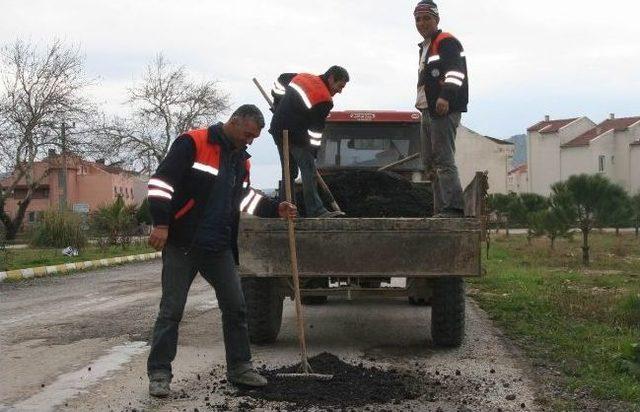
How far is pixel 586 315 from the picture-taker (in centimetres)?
953

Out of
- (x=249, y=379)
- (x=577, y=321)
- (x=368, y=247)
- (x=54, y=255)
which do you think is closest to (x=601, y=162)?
(x=54, y=255)

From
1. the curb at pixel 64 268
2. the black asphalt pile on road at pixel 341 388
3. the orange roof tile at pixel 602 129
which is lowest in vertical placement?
the black asphalt pile on road at pixel 341 388

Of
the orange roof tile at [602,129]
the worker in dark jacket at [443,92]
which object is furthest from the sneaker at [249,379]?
the orange roof tile at [602,129]

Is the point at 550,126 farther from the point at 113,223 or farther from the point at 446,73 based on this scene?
the point at 446,73

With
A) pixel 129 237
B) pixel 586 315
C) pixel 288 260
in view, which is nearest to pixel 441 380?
pixel 288 260

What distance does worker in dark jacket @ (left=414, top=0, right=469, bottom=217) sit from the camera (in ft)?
24.2

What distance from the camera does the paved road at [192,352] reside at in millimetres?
5383

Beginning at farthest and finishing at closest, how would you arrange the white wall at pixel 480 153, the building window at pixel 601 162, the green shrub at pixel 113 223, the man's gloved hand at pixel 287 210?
the white wall at pixel 480 153
the building window at pixel 601 162
the green shrub at pixel 113 223
the man's gloved hand at pixel 287 210

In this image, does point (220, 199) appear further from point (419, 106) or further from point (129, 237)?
point (129, 237)

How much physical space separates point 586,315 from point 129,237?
20.8 metres

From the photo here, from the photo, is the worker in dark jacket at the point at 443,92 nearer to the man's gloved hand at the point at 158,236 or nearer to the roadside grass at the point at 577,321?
→ the roadside grass at the point at 577,321

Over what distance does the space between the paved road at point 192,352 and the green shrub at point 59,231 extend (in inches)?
543

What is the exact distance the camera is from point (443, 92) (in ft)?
24.1

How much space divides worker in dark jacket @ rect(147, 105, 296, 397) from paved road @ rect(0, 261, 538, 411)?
27cm
